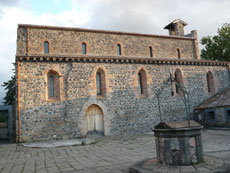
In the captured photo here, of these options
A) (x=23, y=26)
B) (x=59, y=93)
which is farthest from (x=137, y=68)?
(x=23, y=26)

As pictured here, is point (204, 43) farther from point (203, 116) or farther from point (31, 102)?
point (31, 102)

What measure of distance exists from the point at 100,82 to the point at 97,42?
3.84 metres

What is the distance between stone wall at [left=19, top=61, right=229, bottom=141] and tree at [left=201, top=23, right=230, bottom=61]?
32.9ft

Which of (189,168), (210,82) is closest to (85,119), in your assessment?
(189,168)

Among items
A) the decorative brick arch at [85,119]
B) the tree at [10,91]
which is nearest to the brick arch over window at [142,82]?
the decorative brick arch at [85,119]

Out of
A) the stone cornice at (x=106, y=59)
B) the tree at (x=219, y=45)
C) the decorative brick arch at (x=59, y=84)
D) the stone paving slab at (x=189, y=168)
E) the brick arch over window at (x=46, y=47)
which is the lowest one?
the stone paving slab at (x=189, y=168)

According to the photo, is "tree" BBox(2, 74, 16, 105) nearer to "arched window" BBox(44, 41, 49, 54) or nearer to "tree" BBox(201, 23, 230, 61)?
"arched window" BBox(44, 41, 49, 54)

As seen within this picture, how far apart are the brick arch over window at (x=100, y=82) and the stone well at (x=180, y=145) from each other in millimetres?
9781

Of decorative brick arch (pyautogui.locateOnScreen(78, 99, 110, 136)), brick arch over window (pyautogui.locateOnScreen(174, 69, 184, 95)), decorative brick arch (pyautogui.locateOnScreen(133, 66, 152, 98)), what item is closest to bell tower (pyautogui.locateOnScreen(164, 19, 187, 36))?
brick arch over window (pyautogui.locateOnScreen(174, 69, 184, 95))

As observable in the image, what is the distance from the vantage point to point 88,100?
1409cm

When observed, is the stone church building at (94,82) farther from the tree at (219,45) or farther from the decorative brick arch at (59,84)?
the tree at (219,45)

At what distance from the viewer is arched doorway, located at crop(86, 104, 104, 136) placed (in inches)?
562

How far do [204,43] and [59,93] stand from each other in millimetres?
21592

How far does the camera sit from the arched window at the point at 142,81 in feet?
53.1
